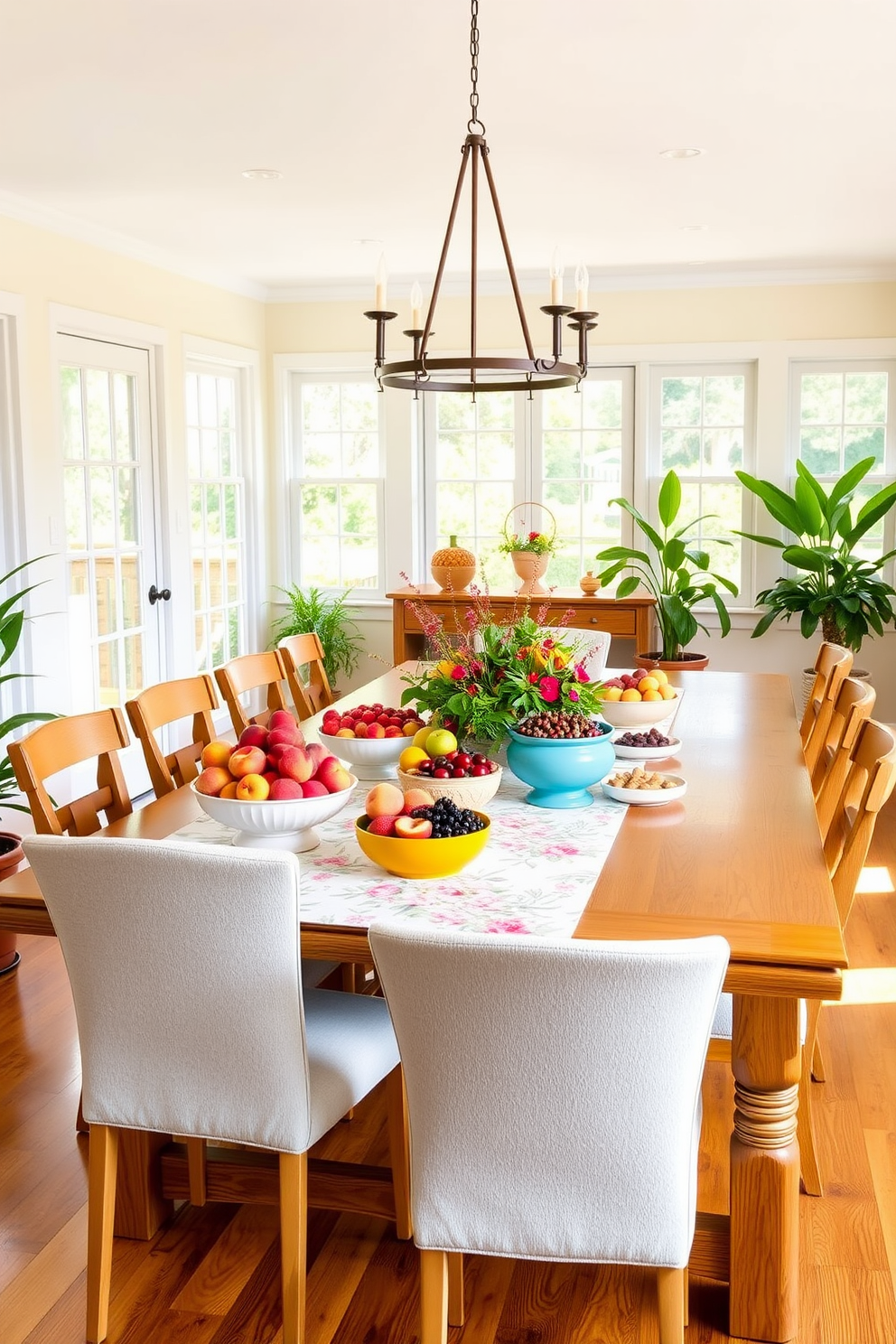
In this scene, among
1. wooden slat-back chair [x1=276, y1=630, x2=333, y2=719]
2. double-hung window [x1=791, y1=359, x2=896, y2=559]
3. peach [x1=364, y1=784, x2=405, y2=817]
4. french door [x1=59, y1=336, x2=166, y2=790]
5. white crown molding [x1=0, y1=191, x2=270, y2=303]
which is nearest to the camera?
peach [x1=364, y1=784, x2=405, y2=817]

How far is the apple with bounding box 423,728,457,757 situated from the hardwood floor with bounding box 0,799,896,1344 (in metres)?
0.91

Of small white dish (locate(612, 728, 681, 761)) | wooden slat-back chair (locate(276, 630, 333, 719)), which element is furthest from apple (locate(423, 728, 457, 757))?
wooden slat-back chair (locate(276, 630, 333, 719))

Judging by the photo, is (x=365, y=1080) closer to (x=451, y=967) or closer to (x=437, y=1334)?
(x=437, y=1334)

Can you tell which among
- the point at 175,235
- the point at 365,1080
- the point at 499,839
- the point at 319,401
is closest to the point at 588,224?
the point at 175,235

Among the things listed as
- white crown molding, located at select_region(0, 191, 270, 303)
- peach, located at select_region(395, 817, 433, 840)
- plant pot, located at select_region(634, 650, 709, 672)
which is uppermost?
white crown molding, located at select_region(0, 191, 270, 303)

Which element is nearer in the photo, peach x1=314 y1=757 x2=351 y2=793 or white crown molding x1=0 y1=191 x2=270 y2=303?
peach x1=314 y1=757 x2=351 y2=793

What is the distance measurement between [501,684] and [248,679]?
128cm

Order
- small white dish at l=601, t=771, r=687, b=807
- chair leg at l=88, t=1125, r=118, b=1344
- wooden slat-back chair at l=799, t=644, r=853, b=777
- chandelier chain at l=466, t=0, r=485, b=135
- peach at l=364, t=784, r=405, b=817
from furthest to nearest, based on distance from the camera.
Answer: wooden slat-back chair at l=799, t=644, r=853, b=777
small white dish at l=601, t=771, r=687, b=807
chandelier chain at l=466, t=0, r=485, b=135
peach at l=364, t=784, r=405, b=817
chair leg at l=88, t=1125, r=118, b=1344

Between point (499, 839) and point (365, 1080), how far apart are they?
53 centimetres

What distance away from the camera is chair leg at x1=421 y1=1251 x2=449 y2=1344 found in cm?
168

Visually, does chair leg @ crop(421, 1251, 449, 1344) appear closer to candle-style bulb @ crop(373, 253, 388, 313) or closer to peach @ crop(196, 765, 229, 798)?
peach @ crop(196, 765, 229, 798)

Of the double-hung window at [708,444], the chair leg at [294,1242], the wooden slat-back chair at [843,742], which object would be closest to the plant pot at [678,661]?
the double-hung window at [708,444]

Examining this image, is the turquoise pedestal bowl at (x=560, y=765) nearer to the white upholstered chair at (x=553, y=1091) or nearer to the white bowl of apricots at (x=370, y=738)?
the white bowl of apricots at (x=370, y=738)

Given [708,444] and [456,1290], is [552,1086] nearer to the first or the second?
[456,1290]
